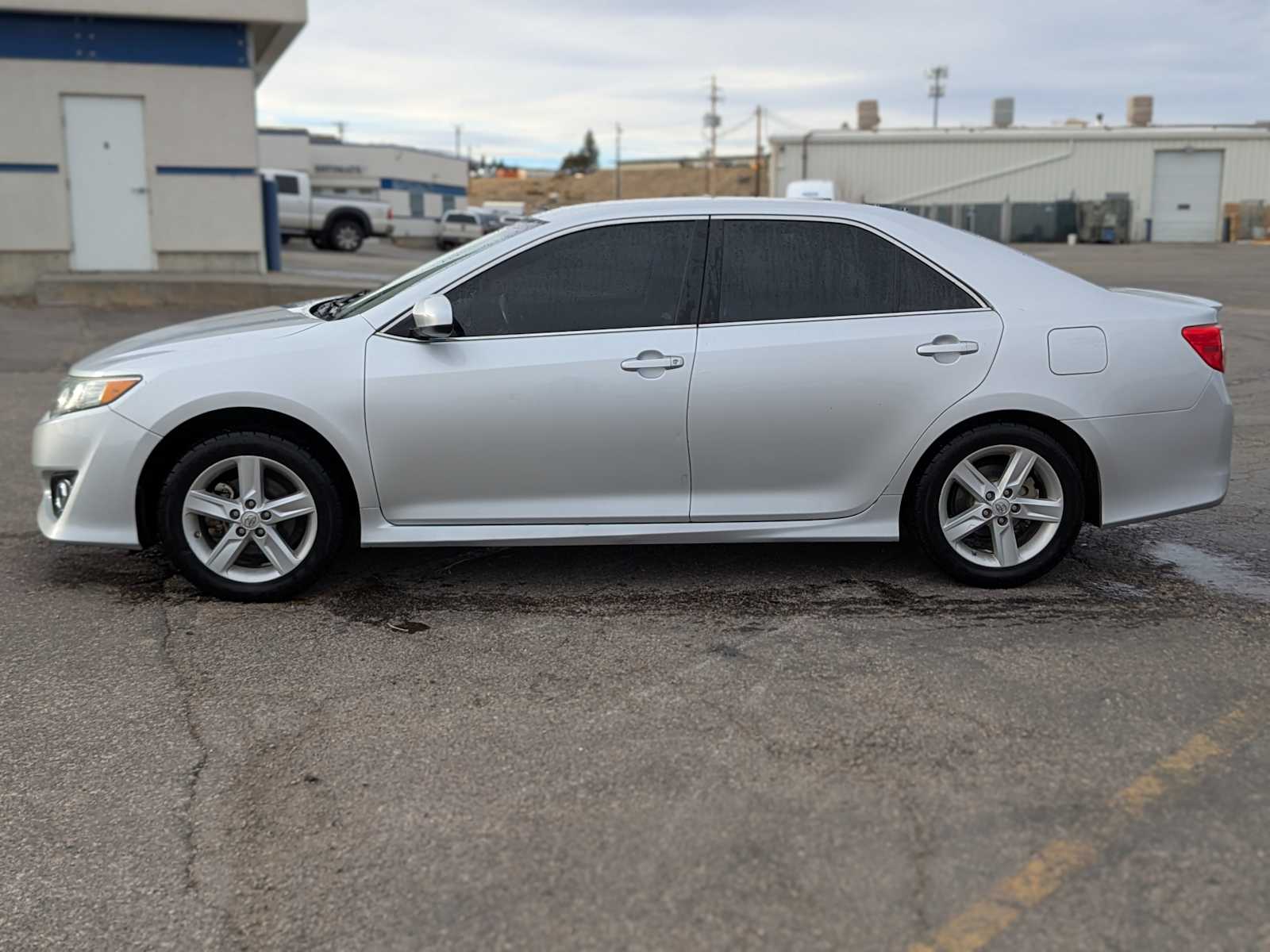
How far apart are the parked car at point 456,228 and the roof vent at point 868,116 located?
2331 centimetres

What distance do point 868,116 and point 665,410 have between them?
59560 millimetres

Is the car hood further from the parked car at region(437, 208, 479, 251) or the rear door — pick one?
the parked car at region(437, 208, 479, 251)

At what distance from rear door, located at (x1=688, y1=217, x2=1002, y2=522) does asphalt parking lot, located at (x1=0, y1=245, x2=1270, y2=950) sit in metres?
0.50

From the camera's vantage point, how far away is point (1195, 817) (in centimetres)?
317

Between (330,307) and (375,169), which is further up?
(375,169)

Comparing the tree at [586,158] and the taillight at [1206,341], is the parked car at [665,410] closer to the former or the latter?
the taillight at [1206,341]

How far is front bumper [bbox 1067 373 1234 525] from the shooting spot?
5.05m

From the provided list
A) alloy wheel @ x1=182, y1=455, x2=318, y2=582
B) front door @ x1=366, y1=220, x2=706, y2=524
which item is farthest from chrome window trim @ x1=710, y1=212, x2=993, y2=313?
alloy wheel @ x1=182, y1=455, x2=318, y2=582

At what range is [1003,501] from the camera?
507 cm

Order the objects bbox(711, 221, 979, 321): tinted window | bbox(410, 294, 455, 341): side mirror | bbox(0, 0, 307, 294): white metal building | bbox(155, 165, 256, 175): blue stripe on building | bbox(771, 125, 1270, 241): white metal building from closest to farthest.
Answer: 1. bbox(410, 294, 455, 341): side mirror
2. bbox(711, 221, 979, 321): tinted window
3. bbox(0, 0, 307, 294): white metal building
4. bbox(155, 165, 256, 175): blue stripe on building
5. bbox(771, 125, 1270, 241): white metal building

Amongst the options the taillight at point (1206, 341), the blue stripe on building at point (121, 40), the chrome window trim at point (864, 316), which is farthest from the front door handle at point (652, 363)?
the blue stripe on building at point (121, 40)

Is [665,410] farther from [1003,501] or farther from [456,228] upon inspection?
[456,228]

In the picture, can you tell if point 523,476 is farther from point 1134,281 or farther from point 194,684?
point 1134,281

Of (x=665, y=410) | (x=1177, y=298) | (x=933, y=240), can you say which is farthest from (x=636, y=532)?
(x=1177, y=298)
